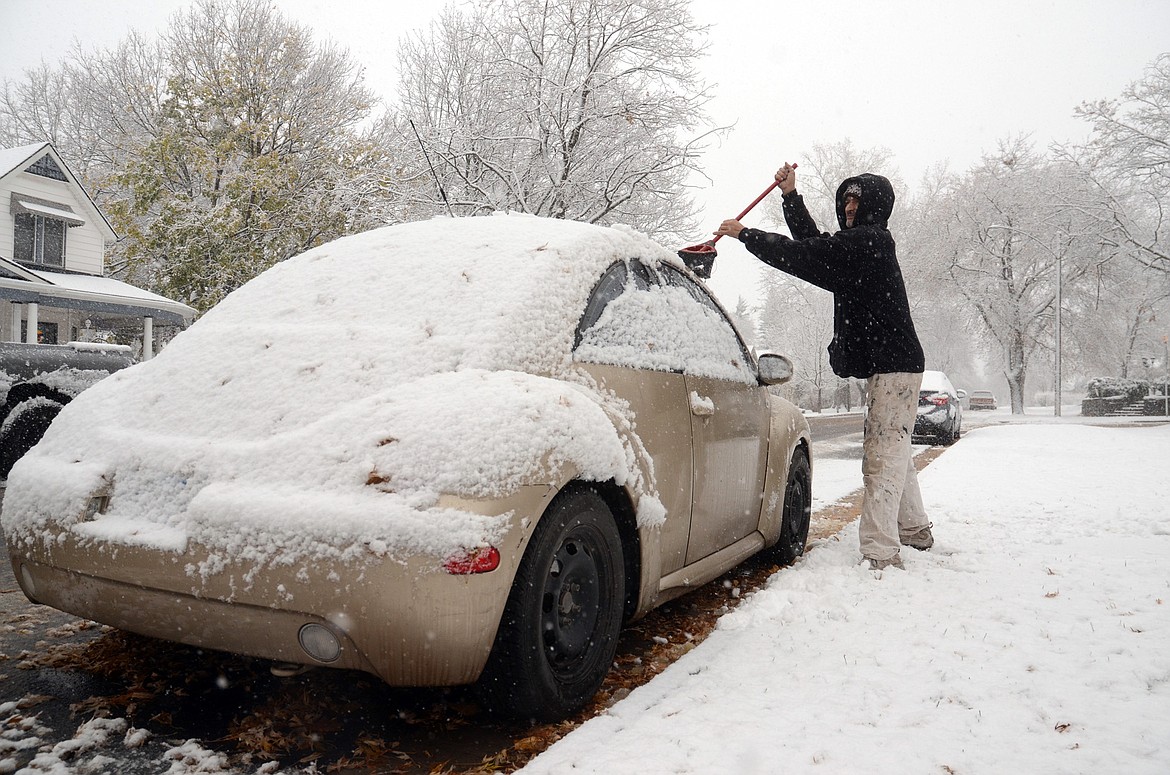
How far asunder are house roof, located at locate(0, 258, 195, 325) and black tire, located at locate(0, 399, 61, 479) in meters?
10.0

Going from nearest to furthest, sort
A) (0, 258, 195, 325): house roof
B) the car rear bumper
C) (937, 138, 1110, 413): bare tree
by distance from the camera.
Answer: the car rear bumper → (0, 258, 195, 325): house roof → (937, 138, 1110, 413): bare tree

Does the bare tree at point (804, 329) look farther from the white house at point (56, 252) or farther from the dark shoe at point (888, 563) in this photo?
the dark shoe at point (888, 563)

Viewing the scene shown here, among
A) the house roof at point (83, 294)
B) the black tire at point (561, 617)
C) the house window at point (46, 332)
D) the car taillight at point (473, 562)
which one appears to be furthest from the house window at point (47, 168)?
the car taillight at point (473, 562)

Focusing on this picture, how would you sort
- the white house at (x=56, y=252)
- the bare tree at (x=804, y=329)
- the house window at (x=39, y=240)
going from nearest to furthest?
the white house at (x=56, y=252) → the house window at (x=39, y=240) → the bare tree at (x=804, y=329)

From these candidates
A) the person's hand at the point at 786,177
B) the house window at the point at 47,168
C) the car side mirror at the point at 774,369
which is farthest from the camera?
the house window at the point at 47,168

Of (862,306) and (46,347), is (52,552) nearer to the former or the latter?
(862,306)

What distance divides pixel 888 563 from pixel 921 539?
58 cm

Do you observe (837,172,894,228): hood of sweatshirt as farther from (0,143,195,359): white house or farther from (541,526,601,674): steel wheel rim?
(0,143,195,359): white house

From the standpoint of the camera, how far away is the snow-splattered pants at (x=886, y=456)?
13.8ft

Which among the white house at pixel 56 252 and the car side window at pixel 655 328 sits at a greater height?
the white house at pixel 56 252

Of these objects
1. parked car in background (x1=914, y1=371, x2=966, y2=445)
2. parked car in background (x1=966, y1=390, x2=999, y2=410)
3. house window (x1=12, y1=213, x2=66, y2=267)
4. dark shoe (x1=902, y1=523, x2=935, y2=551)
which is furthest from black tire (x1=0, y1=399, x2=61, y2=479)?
parked car in background (x1=966, y1=390, x2=999, y2=410)

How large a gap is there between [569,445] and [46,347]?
7.23m

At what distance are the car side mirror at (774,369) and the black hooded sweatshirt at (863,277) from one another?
1.02 ft

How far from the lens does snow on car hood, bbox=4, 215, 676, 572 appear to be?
1988 millimetres
